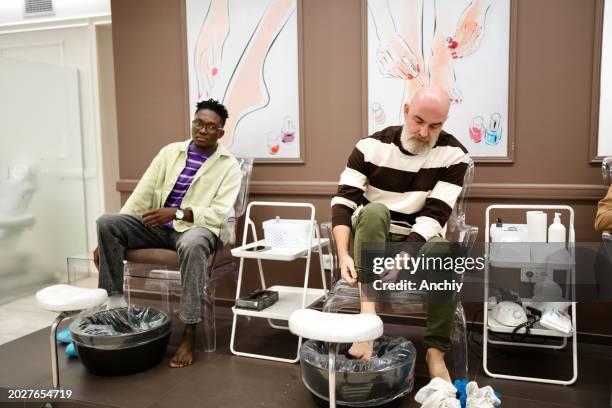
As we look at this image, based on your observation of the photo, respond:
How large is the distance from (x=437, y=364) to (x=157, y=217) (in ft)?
5.22

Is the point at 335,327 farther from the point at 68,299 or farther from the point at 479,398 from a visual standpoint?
the point at 68,299

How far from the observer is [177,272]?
9.57 feet

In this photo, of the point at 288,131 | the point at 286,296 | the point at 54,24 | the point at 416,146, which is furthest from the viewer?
the point at 54,24

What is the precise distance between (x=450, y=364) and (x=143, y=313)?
151 cm

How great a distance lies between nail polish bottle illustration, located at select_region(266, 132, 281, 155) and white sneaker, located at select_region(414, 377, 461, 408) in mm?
1806

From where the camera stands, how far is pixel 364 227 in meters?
2.20

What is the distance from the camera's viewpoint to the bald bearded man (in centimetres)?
225

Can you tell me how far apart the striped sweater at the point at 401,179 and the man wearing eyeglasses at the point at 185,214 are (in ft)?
2.55

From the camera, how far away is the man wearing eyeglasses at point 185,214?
2695 millimetres

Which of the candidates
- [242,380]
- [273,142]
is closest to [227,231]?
[273,142]

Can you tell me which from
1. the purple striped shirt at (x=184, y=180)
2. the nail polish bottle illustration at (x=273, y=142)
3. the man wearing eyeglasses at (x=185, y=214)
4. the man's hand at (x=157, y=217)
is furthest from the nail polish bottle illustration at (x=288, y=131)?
the man's hand at (x=157, y=217)

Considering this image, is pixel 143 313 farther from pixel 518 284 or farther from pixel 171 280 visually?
pixel 518 284

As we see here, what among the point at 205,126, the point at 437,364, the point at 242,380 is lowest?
the point at 242,380

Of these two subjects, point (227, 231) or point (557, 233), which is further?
point (227, 231)
